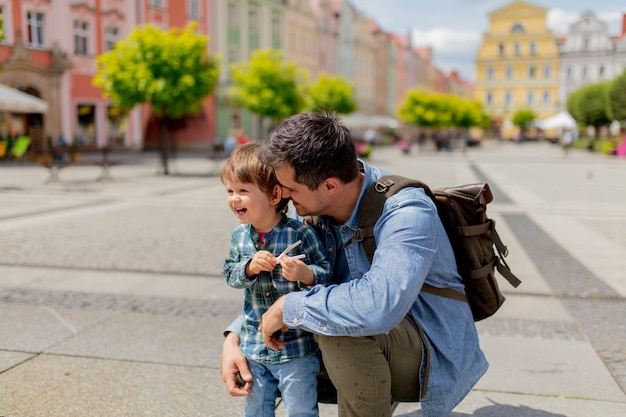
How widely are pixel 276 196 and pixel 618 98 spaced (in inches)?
1324

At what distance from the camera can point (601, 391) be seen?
336 centimetres

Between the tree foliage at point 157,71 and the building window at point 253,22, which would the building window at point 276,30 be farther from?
the tree foliage at point 157,71

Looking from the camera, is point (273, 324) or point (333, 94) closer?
point (273, 324)

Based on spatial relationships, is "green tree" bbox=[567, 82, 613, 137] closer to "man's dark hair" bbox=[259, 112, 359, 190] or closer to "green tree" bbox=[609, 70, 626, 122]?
"green tree" bbox=[609, 70, 626, 122]

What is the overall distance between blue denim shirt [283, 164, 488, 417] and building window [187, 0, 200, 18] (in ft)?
126

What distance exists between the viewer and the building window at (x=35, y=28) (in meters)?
27.4

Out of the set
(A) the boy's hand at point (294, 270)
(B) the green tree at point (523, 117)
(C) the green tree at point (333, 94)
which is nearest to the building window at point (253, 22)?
(C) the green tree at point (333, 94)

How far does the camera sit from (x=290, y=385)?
223cm

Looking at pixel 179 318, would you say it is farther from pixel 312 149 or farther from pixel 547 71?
pixel 547 71

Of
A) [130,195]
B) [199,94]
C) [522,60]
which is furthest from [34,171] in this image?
[522,60]

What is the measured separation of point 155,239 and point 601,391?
5.92 metres

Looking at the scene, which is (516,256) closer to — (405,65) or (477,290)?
(477,290)

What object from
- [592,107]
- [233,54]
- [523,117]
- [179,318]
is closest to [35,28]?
→ [233,54]

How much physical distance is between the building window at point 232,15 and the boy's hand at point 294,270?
41569mm
